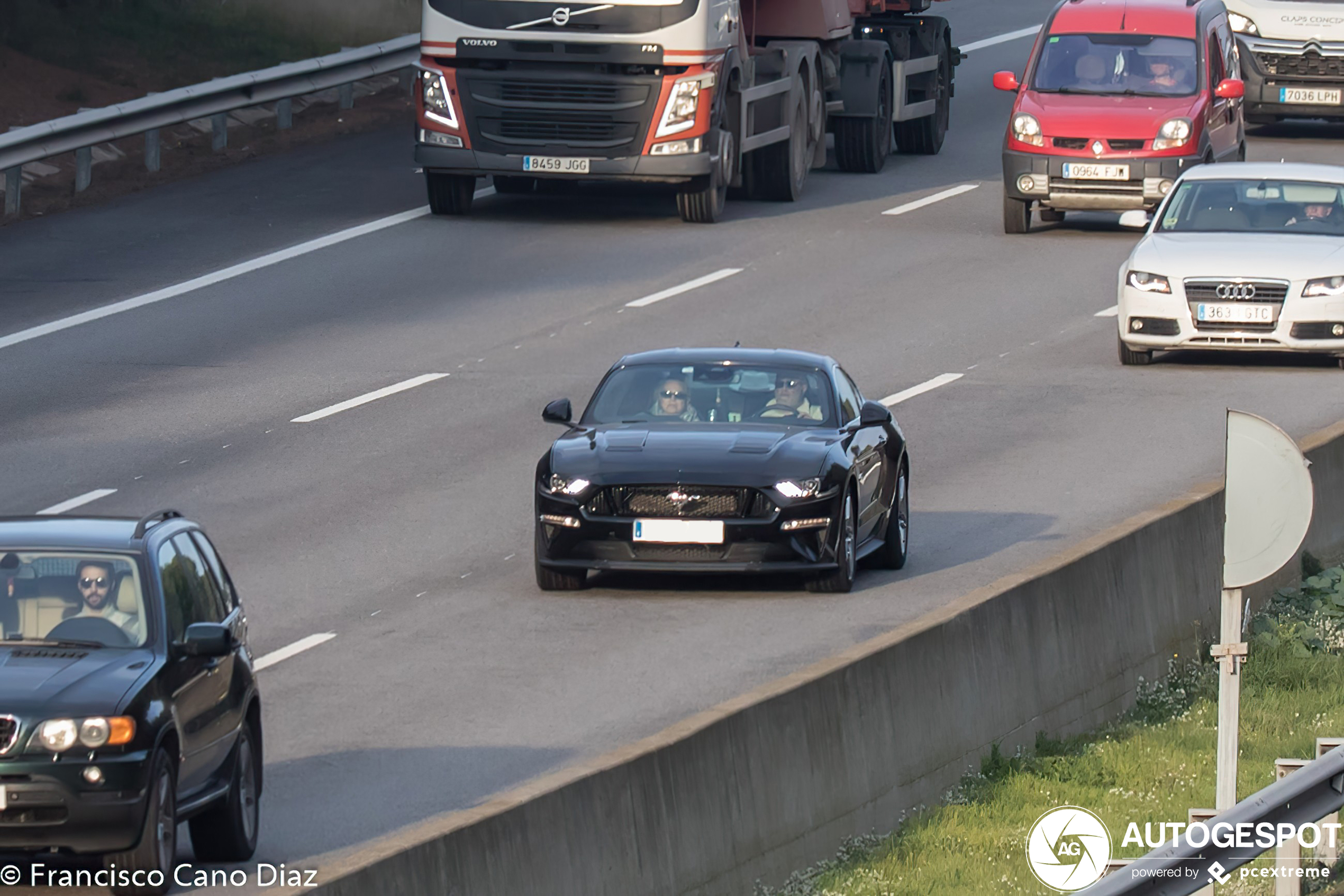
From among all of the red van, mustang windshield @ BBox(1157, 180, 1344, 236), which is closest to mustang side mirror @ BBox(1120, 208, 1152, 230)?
mustang windshield @ BBox(1157, 180, 1344, 236)

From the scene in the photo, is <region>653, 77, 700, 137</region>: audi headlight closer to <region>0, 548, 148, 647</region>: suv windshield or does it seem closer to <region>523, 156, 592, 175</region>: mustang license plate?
<region>523, 156, 592, 175</region>: mustang license plate

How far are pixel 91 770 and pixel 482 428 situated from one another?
38.9ft

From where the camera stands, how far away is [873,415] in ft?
53.7

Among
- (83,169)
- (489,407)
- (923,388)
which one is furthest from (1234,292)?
(83,169)

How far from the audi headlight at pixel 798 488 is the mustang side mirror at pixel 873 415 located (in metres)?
0.99

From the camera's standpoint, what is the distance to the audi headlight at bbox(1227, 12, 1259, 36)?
3694 centimetres

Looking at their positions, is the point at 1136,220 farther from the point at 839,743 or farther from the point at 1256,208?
the point at 839,743

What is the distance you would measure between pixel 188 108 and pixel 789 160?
6489mm

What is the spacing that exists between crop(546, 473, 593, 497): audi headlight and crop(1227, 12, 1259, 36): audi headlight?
77.0 feet

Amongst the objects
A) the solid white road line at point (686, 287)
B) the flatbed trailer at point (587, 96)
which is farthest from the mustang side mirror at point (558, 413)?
the flatbed trailer at point (587, 96)

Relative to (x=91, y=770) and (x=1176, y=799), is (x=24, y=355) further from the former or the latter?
(x=91, y=770)

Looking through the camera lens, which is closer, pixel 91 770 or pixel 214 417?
pixel 91 770

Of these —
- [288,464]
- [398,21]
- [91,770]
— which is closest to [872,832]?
[91,770]

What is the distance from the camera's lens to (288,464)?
19422 millimetres
